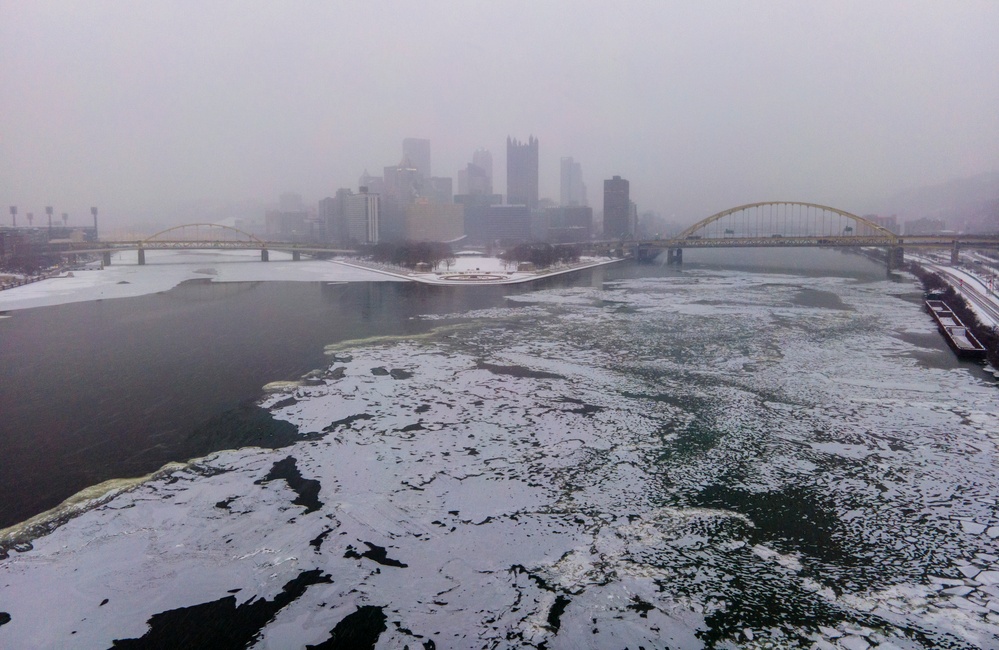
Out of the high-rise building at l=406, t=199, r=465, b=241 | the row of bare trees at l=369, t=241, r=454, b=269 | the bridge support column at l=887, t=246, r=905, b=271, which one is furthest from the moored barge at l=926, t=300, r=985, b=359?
the high-rise building at l=406, t=199, r=465, b=241

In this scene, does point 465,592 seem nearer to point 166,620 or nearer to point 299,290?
point 166,620

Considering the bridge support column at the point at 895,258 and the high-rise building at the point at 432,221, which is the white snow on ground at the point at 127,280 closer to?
the bridge support column at the point at 895,258

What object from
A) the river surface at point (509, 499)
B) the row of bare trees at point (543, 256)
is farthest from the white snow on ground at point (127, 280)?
the river surface at point (509, 499)

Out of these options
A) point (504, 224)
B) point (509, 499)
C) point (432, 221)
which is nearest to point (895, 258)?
point (509, 499)

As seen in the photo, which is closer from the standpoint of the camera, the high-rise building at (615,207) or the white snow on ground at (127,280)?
the white snow on ground at (127,280)

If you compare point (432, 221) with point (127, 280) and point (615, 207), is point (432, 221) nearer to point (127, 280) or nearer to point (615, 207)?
point (615, 207)
